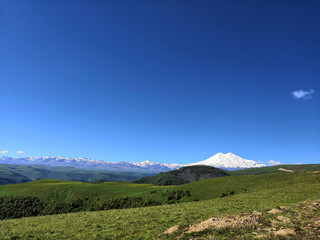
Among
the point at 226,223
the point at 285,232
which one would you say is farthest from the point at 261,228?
the point at 226,223

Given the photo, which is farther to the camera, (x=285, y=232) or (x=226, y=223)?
(x=226, y=223)

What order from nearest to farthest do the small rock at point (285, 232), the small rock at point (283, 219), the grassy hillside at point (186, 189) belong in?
the small rock at point (285, 232)
the small rock at point (283, 219)
the grassy hillside at point (186, 189)

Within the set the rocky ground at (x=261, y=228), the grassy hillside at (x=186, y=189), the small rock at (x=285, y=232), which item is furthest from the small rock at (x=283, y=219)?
the grassy hillside at (x=186, y=189)

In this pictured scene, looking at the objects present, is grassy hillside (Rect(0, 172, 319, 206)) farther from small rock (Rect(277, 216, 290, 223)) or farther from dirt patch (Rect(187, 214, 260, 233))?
dirt patch (Rect(187, 214, 260, 233))

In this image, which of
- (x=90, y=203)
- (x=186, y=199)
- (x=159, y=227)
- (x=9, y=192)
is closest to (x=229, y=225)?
(x=159, y=227)

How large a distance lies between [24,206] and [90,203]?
65.2 ft

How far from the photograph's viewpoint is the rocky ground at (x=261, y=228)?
11211mm

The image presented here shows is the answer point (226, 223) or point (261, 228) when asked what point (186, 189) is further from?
point (261, 228)

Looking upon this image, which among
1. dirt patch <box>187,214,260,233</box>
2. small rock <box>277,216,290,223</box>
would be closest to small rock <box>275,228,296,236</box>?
dirt patch <box>187,214,260,233</box>

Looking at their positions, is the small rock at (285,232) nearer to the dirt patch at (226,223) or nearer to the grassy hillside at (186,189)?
the dirt patch at (226,223)

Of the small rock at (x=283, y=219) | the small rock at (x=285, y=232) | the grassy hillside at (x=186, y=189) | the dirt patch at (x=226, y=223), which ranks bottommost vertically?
the grassy hillside at (x=186, y=189)

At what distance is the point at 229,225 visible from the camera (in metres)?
13.8

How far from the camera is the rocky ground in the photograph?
36.8 feet

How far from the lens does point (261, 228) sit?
12.7 m
